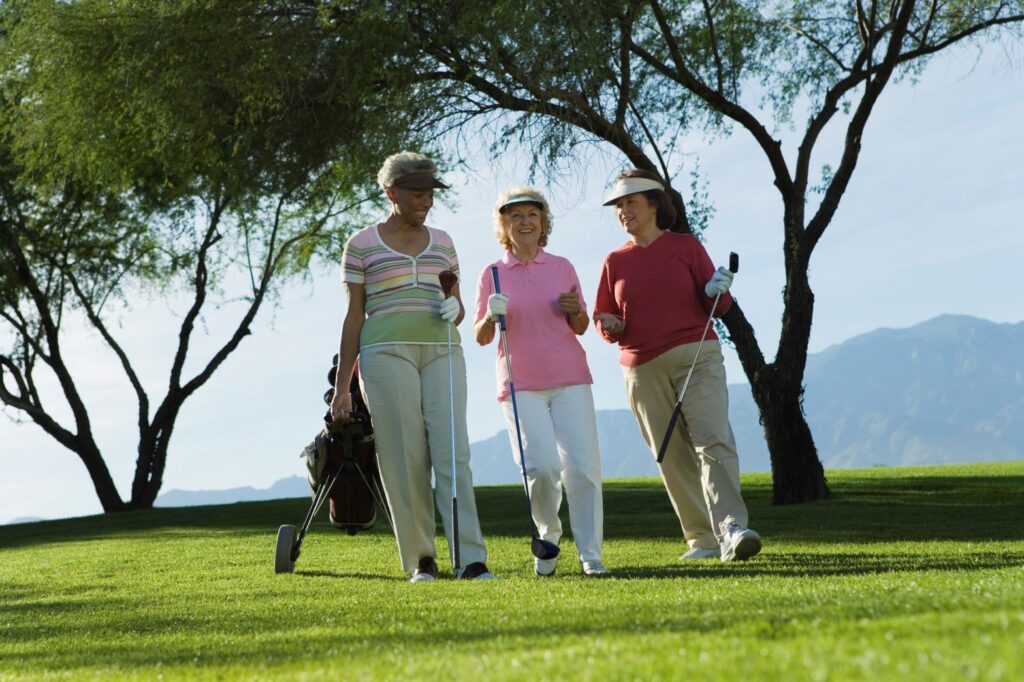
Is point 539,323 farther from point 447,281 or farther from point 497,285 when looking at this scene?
point 447,281

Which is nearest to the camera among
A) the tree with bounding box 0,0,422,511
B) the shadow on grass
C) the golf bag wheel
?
the golf bag wheel

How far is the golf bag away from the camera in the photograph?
8.62m

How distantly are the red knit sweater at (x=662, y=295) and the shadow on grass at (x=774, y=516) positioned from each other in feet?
8.26

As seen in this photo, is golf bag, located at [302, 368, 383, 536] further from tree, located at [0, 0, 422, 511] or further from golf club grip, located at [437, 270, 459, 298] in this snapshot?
tree, located at [0, 0, 422, 511]

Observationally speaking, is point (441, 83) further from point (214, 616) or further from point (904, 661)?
point (904, 661)


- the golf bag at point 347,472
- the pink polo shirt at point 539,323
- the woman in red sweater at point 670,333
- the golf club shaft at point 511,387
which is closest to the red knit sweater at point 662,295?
the woman in red sweater at point 670,333

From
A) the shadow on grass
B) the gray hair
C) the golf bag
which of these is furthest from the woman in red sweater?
the shadow on grass

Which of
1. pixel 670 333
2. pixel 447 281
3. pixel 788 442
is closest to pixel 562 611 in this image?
pixel 447 281

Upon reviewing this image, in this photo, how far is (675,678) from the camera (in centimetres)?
354

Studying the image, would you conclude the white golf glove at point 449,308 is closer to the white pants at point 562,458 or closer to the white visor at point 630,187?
Result: the white pants at point 562,458

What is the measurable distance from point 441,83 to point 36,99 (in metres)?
6.99

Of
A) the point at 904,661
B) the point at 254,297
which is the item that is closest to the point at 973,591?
the point at 904,661

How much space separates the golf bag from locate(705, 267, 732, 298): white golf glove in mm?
2384

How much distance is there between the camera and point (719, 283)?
8102 millimetres
